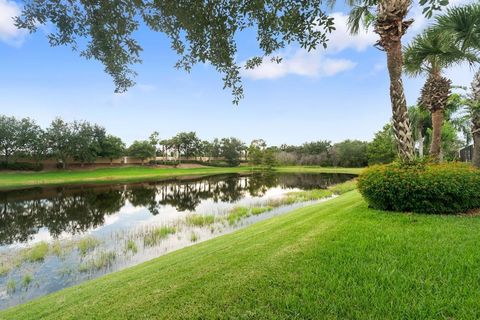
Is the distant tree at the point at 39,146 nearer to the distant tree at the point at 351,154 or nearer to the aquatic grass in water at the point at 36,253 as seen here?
the aquatic grass in water at the point at 36,253

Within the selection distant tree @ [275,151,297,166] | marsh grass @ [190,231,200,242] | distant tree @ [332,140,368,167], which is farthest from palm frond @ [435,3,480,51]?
distant tree @ [275,151,297,166]

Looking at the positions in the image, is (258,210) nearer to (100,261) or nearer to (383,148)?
(100,261)

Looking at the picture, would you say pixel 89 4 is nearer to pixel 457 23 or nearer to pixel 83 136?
pixel 457 23

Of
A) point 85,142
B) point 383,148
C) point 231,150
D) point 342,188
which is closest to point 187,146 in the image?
point 231,150

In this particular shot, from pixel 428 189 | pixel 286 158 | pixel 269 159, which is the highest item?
pixel 286 158

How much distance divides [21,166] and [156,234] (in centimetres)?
4459

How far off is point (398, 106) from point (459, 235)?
14.0ft

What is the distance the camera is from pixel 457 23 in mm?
7387

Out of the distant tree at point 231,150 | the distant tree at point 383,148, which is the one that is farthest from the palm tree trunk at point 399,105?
the distant tree at point 231,150

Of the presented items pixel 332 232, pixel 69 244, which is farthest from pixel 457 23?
pixel 69 244

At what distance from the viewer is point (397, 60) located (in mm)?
7336

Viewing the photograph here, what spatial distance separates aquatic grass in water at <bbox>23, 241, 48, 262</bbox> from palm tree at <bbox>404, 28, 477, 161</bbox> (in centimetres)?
1327

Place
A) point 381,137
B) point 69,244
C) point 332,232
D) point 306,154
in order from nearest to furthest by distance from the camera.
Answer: point 332,232 → point 69,244 → point 381,137 → point 306,154

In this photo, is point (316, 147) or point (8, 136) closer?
point (8, 136)
